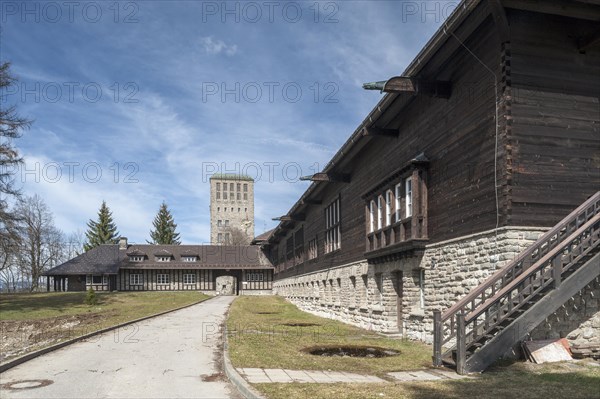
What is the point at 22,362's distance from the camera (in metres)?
11.6

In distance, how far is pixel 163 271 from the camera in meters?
60.2

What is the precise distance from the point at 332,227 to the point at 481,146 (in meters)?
15.0

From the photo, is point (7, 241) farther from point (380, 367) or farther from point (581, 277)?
point (581, 277)

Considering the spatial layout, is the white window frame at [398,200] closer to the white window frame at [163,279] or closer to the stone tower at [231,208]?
the white window frame at [163,279]

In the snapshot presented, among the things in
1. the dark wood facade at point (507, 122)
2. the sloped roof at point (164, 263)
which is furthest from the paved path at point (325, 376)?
the sloped roof at point (164, 263)

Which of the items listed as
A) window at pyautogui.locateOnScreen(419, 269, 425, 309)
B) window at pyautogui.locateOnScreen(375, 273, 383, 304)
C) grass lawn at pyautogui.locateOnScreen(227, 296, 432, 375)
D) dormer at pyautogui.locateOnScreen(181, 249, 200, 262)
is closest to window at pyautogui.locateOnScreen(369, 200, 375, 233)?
window at pyautogui.locateOnScreen(375, 273, 383, 304)

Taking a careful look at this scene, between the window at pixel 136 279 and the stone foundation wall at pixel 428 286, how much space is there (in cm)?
3759

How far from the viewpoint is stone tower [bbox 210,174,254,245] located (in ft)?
395

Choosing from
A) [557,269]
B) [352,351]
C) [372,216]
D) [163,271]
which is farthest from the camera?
[163,271]

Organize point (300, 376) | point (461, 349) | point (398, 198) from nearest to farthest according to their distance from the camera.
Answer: point (300, 376) → point (461, 349) → point (398, 198)

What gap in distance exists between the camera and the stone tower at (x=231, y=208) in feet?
395

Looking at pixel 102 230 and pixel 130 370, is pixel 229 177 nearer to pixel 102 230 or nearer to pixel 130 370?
pixel 102 230

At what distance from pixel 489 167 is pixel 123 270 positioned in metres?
53.0

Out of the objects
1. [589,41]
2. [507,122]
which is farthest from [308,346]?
[589,41]
